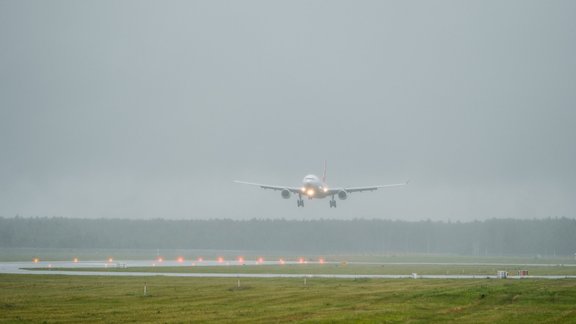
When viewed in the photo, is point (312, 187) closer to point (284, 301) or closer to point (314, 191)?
point (314, 191)

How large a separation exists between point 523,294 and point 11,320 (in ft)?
114

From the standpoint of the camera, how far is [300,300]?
5212 cm

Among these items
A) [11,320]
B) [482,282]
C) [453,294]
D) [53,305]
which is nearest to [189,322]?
[11,320]

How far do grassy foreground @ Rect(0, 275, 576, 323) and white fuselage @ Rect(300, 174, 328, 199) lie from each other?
32.3 m

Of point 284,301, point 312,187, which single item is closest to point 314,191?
point 312,187

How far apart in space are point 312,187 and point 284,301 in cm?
5229

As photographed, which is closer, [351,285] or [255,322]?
[255,322]

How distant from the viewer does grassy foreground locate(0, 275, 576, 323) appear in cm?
4225

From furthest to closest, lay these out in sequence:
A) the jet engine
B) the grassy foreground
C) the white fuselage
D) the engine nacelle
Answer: the jet engine → the engine nacelle → the white fuselage → the grassy foreground

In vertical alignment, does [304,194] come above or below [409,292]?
above

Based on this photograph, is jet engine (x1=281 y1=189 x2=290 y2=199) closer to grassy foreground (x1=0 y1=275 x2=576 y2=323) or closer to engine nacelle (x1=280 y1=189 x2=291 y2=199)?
engine nacelle (x1=280 y1=189 x2=291 y2=199)

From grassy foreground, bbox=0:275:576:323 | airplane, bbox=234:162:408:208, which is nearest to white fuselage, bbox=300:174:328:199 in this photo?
airplane, bbox=234:162:408:208

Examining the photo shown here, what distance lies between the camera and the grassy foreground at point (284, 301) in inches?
1663

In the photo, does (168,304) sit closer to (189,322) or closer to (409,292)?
(189,322)
